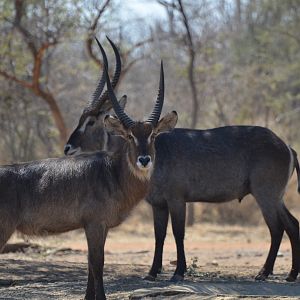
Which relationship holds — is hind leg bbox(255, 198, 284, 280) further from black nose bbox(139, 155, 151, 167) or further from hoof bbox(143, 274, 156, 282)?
black nose bbox(139, 155, 151, 167)

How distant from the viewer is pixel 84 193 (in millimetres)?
7973

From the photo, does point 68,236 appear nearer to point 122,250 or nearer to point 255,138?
point 122,250

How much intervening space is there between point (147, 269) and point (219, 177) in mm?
1814

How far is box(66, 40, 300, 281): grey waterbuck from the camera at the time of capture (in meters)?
9.91

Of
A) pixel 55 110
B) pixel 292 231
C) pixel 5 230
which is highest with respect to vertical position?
pixel 55 110

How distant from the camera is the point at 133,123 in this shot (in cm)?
827

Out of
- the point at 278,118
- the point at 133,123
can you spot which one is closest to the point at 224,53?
the point at 278,118

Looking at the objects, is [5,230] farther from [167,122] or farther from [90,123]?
[90,123]

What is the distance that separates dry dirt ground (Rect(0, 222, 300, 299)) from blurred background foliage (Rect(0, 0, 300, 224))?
2.40 m

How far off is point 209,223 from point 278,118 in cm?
506

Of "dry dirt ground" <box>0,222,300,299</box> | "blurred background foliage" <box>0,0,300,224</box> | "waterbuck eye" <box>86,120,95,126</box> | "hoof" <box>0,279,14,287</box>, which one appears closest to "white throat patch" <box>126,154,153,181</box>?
"dry dirt ground" <box>0,222,300,299</box>

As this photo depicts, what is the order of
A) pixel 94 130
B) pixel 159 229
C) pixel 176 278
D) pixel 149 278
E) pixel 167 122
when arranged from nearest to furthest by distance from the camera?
pixel 167 122 → pixel 176 278 → pixel 149 278 → pixel 159 229 → pixel 94 130

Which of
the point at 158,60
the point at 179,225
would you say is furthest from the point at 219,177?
the point at 158,60

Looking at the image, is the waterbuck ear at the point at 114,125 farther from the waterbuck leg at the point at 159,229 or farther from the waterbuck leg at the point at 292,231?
the waterbuck leg at the point at 292,231
